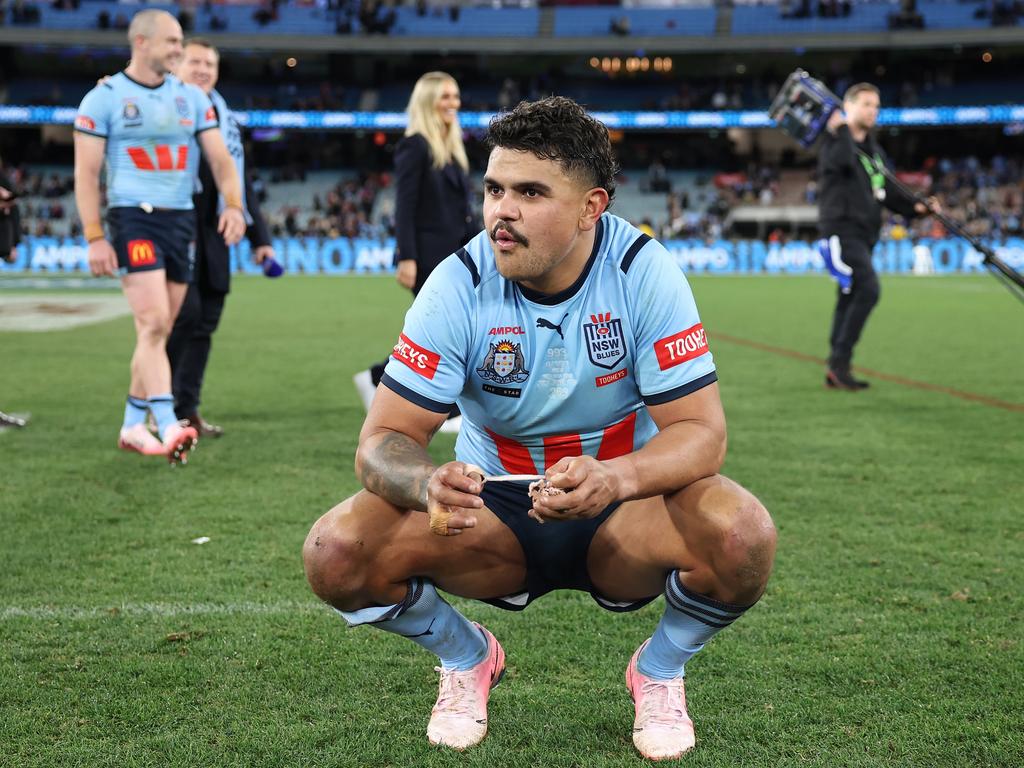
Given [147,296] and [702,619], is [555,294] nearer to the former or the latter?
[702,619]

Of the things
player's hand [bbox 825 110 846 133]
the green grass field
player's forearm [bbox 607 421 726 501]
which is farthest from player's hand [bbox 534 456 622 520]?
player's hand [bbox 825 110 846 133]

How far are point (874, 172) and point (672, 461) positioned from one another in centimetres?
700

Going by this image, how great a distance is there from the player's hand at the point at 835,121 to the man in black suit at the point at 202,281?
15.3 ft

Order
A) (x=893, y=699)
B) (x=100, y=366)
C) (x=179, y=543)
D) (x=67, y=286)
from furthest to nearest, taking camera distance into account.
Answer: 1. (x=67, y=286)
2. (x=100, y=366)
3. (x=179, y=543)
4. (x=893, y=699)

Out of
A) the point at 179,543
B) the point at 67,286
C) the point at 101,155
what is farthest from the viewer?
the point at 67,286

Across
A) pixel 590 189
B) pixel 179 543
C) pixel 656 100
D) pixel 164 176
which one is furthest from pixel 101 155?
pixel 656 100

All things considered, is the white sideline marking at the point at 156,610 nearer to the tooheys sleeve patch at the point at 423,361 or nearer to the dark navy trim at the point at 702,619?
the tooheys sleeve patch at the point at 423,361

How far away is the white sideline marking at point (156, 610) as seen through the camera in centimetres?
336

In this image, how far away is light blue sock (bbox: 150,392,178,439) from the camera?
5.64 meters

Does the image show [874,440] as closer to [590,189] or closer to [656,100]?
[590,189]

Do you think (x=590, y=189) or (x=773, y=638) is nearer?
(x=590, y=189)

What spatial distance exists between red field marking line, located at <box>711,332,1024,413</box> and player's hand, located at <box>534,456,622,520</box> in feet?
19.8

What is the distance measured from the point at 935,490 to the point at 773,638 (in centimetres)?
231

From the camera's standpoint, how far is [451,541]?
2.65m
